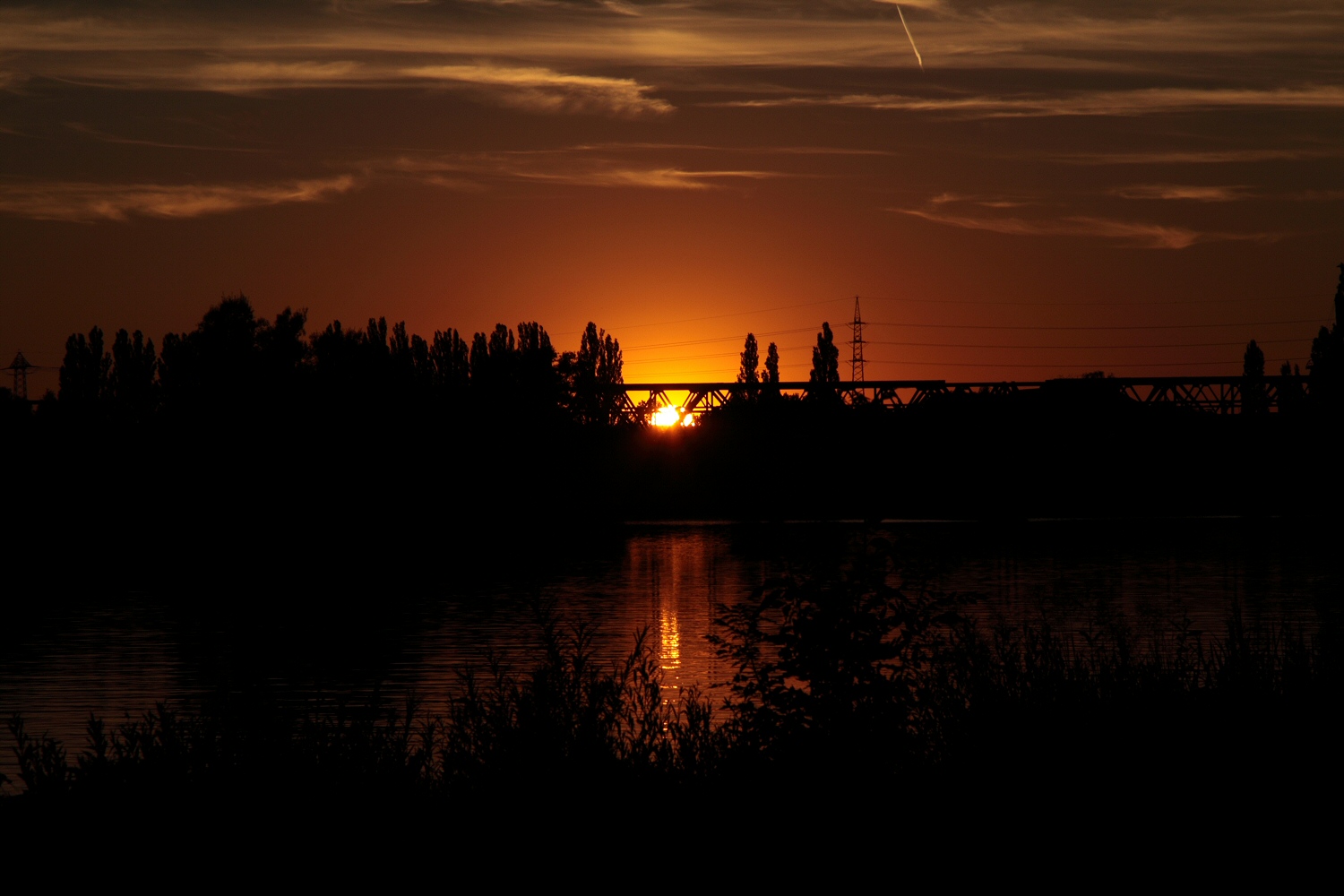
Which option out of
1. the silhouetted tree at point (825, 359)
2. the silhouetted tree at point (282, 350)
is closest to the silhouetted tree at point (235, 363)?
the silhouetted tree at point (282, 350)

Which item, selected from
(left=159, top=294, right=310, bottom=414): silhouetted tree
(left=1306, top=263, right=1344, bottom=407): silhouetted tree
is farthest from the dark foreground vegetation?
(left=1306, top=263, right=1344, bottom=407): silhouetted tree

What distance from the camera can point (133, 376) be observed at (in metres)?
105

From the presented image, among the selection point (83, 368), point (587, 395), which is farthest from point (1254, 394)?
point (83, 368)

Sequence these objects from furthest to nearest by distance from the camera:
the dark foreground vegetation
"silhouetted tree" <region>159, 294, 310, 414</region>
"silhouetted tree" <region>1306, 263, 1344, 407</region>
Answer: "silhouetted tree" <region>1306, 263, 1344, 407</region>
"silhouetted tree" <region>159, 294, 310, 414</region>
the dark foreground vegetation

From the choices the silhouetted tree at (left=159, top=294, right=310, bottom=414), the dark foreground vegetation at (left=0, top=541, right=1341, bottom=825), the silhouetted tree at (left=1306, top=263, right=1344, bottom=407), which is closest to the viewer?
the dark foreground vegetation at (left=0, top=541, right=1341, bottom=825)

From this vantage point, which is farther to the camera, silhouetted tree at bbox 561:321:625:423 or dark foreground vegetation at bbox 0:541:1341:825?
silhouetted tree at bbox 561:321:625:423

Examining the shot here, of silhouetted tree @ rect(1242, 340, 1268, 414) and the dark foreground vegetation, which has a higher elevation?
silhouetted tree @ rect(1242, 340, 1268, 414)

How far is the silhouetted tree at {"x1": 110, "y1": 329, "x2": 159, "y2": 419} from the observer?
98.9m

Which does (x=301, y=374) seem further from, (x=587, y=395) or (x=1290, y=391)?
(x=1290, y=391)

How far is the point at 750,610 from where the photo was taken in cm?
1161

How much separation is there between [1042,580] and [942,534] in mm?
27465

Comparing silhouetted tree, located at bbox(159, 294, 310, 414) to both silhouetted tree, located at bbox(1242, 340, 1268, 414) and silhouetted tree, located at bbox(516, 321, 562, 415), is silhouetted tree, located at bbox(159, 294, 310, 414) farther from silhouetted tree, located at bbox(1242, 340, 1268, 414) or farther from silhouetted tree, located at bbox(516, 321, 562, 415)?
silhouetted tree, located at bbox(1242, 340, 1268, 414)

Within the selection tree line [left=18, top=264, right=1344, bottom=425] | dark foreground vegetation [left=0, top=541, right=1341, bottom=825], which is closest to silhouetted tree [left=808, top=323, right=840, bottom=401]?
tree line [left=18, top=264, right=1344, bottom=425]

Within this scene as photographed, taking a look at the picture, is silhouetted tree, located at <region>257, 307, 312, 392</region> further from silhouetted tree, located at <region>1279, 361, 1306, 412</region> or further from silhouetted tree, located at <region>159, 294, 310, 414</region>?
silhouetted tree, located at <region>1279, 361, 1306, 412</region>
